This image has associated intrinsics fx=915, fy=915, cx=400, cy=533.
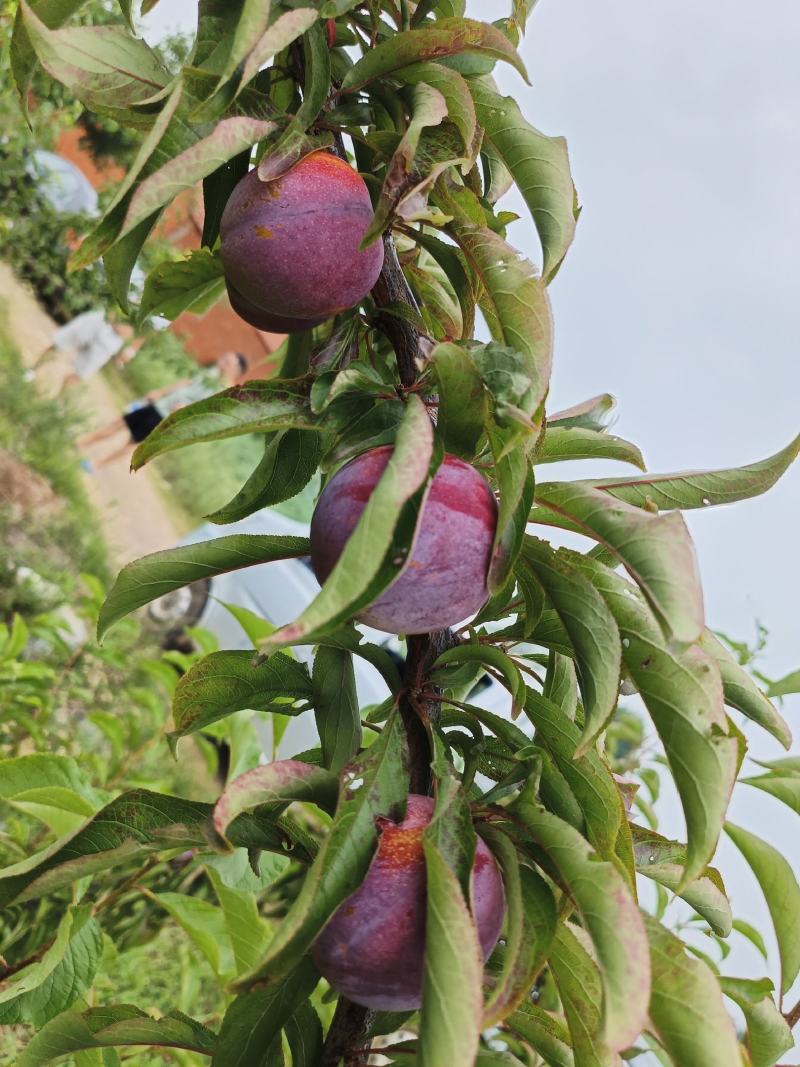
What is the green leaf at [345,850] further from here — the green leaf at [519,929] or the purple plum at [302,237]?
the purple plum at [302,237]

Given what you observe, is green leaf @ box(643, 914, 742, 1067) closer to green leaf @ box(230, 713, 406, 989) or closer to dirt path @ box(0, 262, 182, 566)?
green leaf @ box(230, 713, 406, 989)

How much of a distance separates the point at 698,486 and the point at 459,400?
0.18m

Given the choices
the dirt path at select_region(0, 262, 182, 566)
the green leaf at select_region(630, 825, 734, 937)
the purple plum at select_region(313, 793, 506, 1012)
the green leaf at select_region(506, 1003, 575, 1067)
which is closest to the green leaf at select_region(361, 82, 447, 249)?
the purple plum at select_region(313, 793, 506, 1012)

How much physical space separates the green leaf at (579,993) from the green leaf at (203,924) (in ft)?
1.66

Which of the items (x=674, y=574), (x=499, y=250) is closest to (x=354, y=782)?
(x=674, y=574)

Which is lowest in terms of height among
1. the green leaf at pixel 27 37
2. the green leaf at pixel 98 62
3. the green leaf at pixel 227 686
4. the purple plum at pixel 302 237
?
the green leaf at pixel 227 686

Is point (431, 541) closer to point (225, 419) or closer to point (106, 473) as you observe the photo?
point (225, 419)

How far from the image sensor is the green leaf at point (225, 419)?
0.49m

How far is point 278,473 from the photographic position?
63 cm

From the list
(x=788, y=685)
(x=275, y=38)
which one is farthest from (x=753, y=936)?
(x=275, y=38)

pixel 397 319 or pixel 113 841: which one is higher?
pixel 397 319

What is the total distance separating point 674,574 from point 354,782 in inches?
8.3

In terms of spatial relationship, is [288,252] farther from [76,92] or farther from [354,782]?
[354,782]

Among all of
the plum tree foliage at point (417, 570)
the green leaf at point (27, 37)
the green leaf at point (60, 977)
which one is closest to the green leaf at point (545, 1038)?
the plum tree foliage at point (417, 570)
